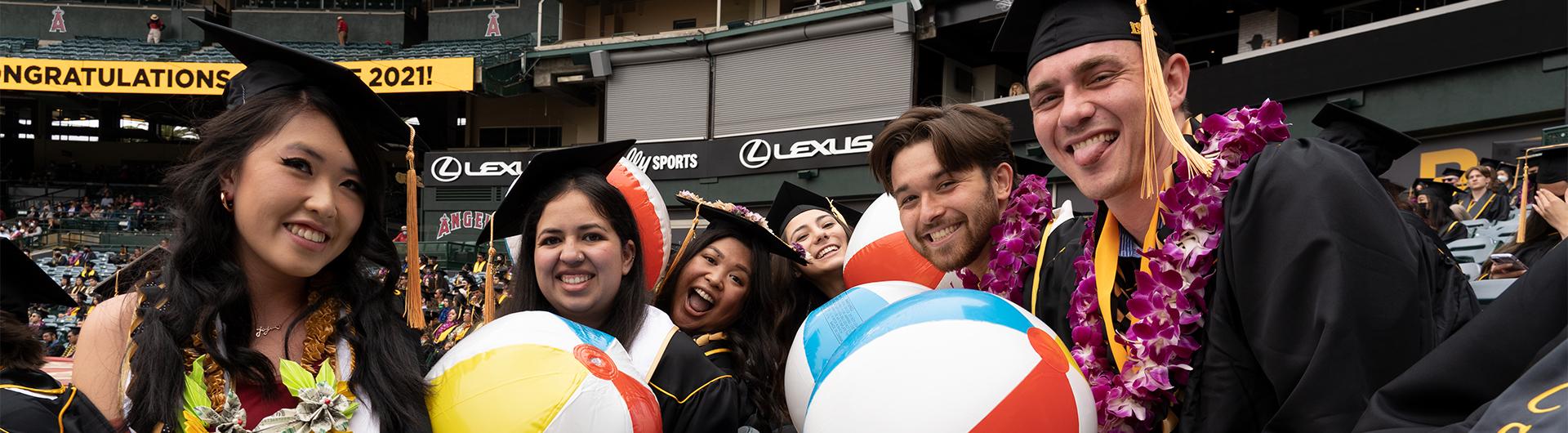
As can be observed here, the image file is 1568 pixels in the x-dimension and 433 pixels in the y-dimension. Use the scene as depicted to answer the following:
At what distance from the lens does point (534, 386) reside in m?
2.39

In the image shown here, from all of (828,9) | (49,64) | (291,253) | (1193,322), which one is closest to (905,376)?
(1193,322)

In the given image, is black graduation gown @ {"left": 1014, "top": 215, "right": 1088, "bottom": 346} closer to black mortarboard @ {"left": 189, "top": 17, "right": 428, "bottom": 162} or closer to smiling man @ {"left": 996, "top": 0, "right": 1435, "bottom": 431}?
smiling man @ {"left": 996, "top": 0, "right": 1435, "bottom": 431}

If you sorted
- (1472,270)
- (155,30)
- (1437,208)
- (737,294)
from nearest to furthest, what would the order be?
(737,294), (1472,270), (1437,208), (155,30)

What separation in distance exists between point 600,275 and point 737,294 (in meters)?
1.15

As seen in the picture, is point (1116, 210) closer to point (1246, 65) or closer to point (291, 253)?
point (291, 253)

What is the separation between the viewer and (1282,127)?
2.47 metres

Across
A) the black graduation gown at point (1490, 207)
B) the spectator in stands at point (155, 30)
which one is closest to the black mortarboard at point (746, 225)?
the black graduation gown at point (1490, 207)

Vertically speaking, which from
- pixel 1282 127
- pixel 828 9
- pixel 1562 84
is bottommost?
pixel 1282 127

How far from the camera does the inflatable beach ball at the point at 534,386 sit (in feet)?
7.73

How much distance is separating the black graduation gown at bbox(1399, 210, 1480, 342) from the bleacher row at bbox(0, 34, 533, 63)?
25.7m

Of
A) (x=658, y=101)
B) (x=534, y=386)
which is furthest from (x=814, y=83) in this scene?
(x=534, y=386)

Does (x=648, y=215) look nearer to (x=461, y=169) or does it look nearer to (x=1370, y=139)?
(x=1370, y=139)

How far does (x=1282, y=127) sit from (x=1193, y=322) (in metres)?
0.53

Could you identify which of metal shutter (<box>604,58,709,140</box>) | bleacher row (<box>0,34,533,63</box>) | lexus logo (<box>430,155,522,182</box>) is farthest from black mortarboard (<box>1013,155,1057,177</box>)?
bleacher row (<box>0,34,533,63</box>)
